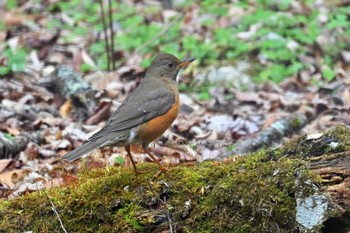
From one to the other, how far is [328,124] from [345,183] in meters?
4.15

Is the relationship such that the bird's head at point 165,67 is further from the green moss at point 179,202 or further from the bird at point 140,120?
the green moss at point 179,202

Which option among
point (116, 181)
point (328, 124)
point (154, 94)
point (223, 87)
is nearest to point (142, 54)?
point (223, 87)

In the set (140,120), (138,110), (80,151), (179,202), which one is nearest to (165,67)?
(138,110)

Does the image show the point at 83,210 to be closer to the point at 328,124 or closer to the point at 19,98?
the point at 328,124

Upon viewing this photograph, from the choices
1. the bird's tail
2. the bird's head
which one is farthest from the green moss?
the bird's head

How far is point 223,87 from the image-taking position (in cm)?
1084

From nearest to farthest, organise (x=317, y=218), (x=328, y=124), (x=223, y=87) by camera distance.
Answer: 1. (x=317, y=218)
2. (x=328, y=124)
3. (x=223, y=87)

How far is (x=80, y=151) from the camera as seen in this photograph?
5.35 metres

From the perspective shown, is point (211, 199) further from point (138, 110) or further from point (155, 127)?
point (138, 110)

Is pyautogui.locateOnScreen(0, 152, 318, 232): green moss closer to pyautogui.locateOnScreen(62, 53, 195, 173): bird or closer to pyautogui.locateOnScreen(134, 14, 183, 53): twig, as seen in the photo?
pyautogui.locateOnScreen(62, 53, 195, 173): bird

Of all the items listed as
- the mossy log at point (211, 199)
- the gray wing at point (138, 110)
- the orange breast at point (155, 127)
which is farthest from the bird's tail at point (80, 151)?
the orange breast at point (155, 127)

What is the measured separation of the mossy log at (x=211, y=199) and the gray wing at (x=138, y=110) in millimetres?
686

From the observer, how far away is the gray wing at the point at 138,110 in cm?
578

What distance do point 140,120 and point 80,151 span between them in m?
0.73
